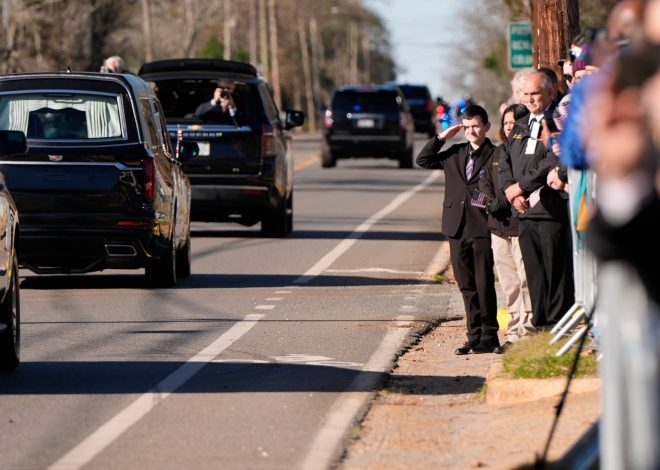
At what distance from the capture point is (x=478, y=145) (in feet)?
35.8

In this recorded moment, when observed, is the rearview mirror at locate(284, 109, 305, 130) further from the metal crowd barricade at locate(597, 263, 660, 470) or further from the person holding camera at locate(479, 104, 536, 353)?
the metal crowd barricade at locate(597, 263, 660, 470)

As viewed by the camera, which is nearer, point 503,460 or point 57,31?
point 503,460

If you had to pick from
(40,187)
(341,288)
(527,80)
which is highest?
(527,80)

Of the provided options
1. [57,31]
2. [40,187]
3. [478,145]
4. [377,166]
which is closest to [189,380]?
[478,145]

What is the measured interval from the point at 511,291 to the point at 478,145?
944 mm

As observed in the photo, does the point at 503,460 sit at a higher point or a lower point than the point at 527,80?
lower

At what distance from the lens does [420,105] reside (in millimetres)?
58594

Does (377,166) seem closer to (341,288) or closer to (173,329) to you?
(341,288)

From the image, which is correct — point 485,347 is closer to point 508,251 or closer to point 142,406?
point 508,251

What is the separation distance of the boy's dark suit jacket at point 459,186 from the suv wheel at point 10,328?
8.82 ft

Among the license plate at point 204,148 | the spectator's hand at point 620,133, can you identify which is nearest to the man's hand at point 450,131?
the spectator's hand at point 620,133

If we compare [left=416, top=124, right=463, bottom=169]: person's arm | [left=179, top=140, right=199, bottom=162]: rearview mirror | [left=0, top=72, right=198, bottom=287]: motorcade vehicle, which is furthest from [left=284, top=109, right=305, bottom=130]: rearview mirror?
[left=416, top=124, right=463, bottom=169]: person's arm

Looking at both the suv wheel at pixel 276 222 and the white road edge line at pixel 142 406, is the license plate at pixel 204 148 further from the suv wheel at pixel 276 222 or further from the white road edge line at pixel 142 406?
the white road edge line at pixel 142 406

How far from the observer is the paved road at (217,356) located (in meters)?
7.68
